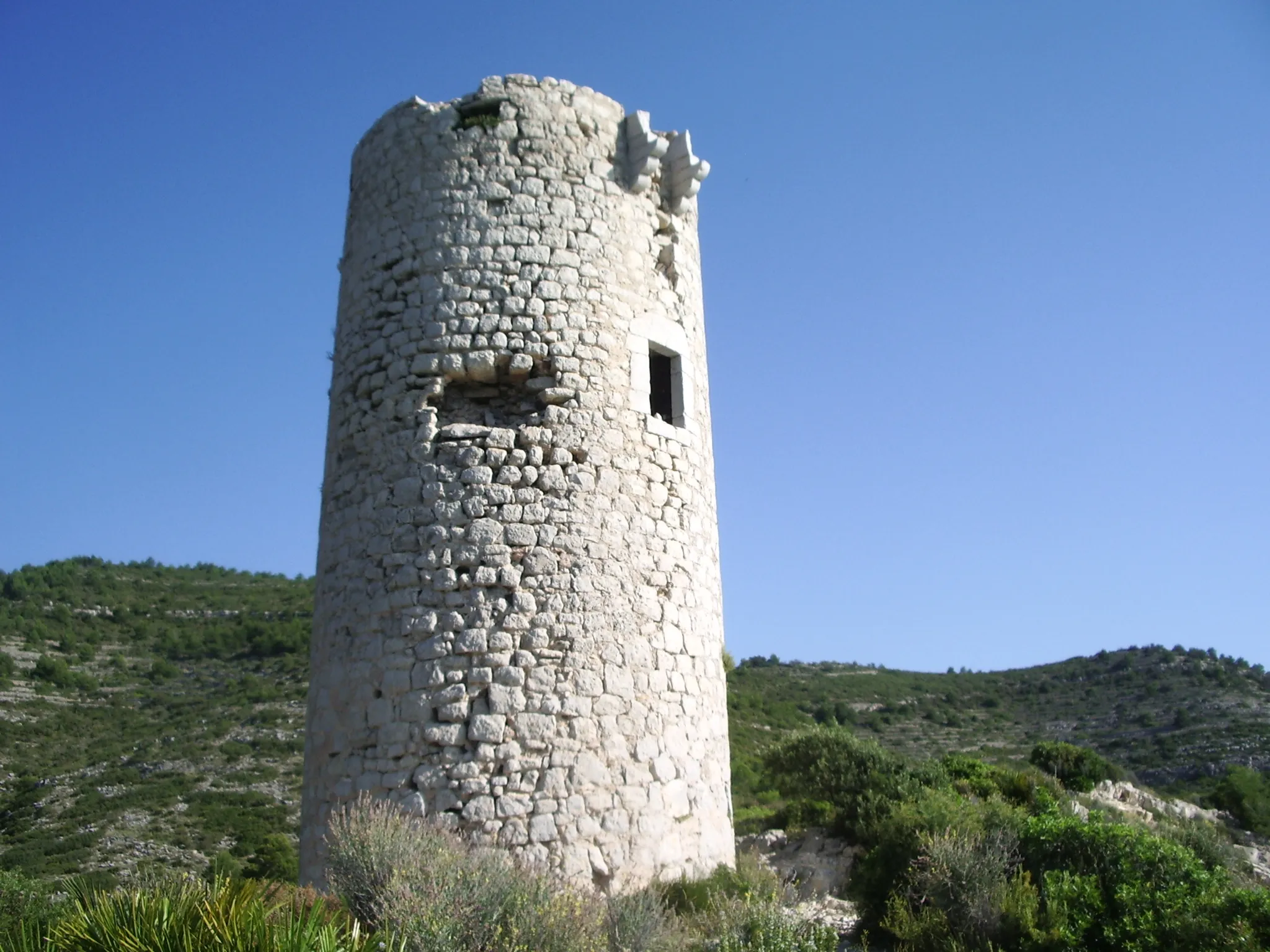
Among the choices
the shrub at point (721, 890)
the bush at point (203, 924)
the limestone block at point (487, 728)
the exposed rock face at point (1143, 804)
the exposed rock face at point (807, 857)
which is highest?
the limestone block at point (487, 728)

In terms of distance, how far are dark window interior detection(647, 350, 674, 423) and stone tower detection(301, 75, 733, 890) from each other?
0.02m

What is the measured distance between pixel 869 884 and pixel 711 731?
1.72m

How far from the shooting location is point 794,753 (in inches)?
596

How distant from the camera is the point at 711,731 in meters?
7.48

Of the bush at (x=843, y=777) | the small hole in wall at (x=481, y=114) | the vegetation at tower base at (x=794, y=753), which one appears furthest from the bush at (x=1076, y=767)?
the small hole in wall at (x=481, y=114)

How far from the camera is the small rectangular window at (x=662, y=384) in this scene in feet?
26.7

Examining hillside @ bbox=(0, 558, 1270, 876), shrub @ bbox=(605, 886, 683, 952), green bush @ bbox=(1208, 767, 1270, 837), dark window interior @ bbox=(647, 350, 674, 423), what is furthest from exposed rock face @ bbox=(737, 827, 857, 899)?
green bush @ bbox=(1208, 767, 1270, 837)

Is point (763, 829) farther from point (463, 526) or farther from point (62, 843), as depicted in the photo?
point (62, 843)

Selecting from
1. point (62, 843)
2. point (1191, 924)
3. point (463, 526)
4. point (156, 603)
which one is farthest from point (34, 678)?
point (1191, 924)

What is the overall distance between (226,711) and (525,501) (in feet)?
64.7

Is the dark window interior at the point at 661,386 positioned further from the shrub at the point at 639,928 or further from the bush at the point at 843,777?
the bush at the point at 843,777

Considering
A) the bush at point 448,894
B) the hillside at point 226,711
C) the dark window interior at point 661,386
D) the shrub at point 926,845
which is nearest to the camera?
the bush at point 448,894

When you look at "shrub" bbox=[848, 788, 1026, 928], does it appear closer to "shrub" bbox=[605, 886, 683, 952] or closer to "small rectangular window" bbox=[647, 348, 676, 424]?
"shrub" bbox=[605, 886, 683, 952]

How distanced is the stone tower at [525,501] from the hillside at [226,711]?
33.2 feet
